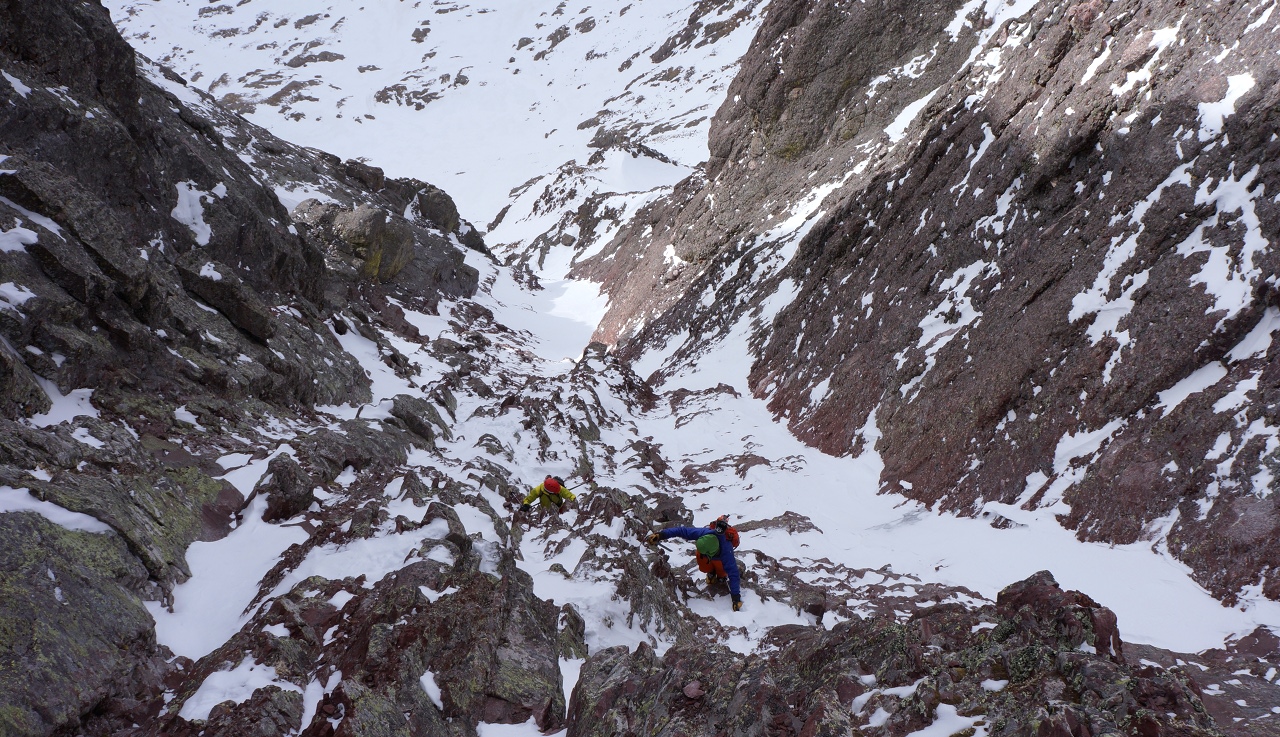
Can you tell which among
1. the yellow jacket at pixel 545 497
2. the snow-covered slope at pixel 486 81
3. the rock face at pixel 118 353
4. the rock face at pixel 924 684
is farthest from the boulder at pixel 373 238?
the snow-covered slope at pixel 486 81

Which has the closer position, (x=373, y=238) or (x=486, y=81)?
(x=373, y=238)

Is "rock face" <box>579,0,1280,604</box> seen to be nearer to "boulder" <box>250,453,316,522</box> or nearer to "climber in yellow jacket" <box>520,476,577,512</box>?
"climber in yellow jacket" <box>520,476,577,512</box>

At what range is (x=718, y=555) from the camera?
7898 millimetres

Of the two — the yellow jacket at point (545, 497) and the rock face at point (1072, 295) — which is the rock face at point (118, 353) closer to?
the yellow jacket at point (545, 497)

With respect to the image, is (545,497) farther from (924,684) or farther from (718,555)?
(924,684)

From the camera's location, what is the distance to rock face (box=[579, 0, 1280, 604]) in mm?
7320

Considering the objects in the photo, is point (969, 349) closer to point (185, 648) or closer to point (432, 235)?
point (185, 648)

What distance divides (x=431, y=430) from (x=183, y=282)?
16.7 ft

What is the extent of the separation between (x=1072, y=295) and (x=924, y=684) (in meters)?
8.46

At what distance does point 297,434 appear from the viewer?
32.3 ft

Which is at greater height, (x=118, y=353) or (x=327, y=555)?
(x=118, y=353)

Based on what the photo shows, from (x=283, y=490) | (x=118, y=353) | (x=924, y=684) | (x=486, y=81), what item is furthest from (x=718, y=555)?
(x=486, y=81)

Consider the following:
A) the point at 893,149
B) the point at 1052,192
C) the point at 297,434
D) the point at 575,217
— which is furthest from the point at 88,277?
the point at 575,217

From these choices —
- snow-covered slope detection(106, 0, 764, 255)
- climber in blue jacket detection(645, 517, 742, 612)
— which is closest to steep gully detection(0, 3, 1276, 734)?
climber in blue jacket detection(645, 517, 742, 612)
